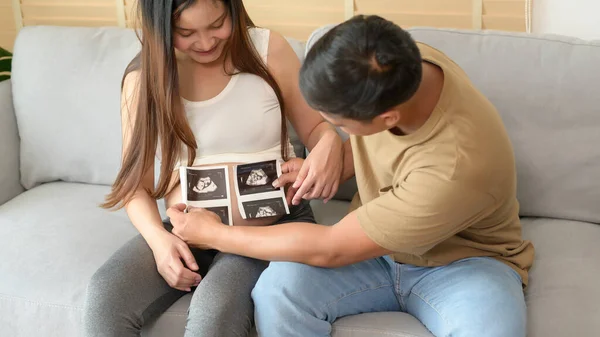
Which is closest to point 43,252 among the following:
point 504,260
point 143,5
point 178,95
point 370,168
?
point 178,95

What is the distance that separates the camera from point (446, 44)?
1.93 metres

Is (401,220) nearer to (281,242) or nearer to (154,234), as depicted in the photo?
(281,242)

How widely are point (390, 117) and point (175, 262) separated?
60cm

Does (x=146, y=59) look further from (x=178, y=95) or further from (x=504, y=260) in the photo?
(x=504, y=260)

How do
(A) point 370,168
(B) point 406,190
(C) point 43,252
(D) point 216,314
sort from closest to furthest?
1. (B) point 406,190
2. (D) point 216,314
3. (A) point 370,168
4. (C) point 43,252

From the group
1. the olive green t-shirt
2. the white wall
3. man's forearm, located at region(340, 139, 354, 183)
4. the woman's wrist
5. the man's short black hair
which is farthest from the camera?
the white wall

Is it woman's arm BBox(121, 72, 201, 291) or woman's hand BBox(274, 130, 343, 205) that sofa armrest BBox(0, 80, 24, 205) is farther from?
woman's hand BBox(274, 130, 343, 205)

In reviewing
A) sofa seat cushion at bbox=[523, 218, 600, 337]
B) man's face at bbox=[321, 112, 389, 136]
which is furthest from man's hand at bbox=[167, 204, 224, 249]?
sofa seat cushion at bbox=[523, 218, 600, 337]

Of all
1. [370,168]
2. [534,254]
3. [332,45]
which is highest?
[332,45]

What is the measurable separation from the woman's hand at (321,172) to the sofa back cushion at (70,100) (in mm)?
723

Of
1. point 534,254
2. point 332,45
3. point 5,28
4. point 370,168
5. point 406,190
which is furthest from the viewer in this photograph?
point 5,28

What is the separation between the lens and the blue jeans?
1.41 m

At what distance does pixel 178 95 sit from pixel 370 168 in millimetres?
498

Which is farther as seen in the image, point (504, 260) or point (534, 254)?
point (534, 254)
